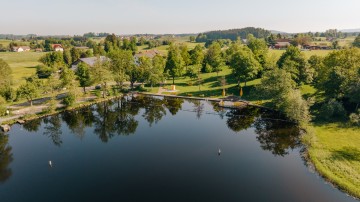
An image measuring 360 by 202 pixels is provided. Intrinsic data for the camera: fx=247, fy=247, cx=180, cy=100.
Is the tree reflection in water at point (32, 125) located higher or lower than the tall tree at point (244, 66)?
lower

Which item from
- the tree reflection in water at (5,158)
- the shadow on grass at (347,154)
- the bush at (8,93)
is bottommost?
the tree reflection in water at (5,158)

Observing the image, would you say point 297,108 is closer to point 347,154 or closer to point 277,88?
point 277,88

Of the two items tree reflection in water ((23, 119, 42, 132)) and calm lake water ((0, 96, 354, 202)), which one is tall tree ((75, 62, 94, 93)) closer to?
calm lake water ((0, 96, 354, 202))

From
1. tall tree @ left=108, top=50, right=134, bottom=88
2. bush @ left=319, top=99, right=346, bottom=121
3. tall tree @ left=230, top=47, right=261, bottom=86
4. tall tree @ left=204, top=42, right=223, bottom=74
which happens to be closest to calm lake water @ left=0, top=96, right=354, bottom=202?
bush @ left=319, top=99, right=346, bottom=121

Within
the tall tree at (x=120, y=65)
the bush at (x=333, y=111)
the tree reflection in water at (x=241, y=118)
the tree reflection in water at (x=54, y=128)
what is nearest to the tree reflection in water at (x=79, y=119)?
the tree reflection in water at (x=54, y=128)

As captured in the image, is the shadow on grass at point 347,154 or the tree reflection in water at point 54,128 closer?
the shadow on grass at point 347,154

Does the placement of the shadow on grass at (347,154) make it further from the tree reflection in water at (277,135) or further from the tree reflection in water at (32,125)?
the tree reflection in water at (32,125)
